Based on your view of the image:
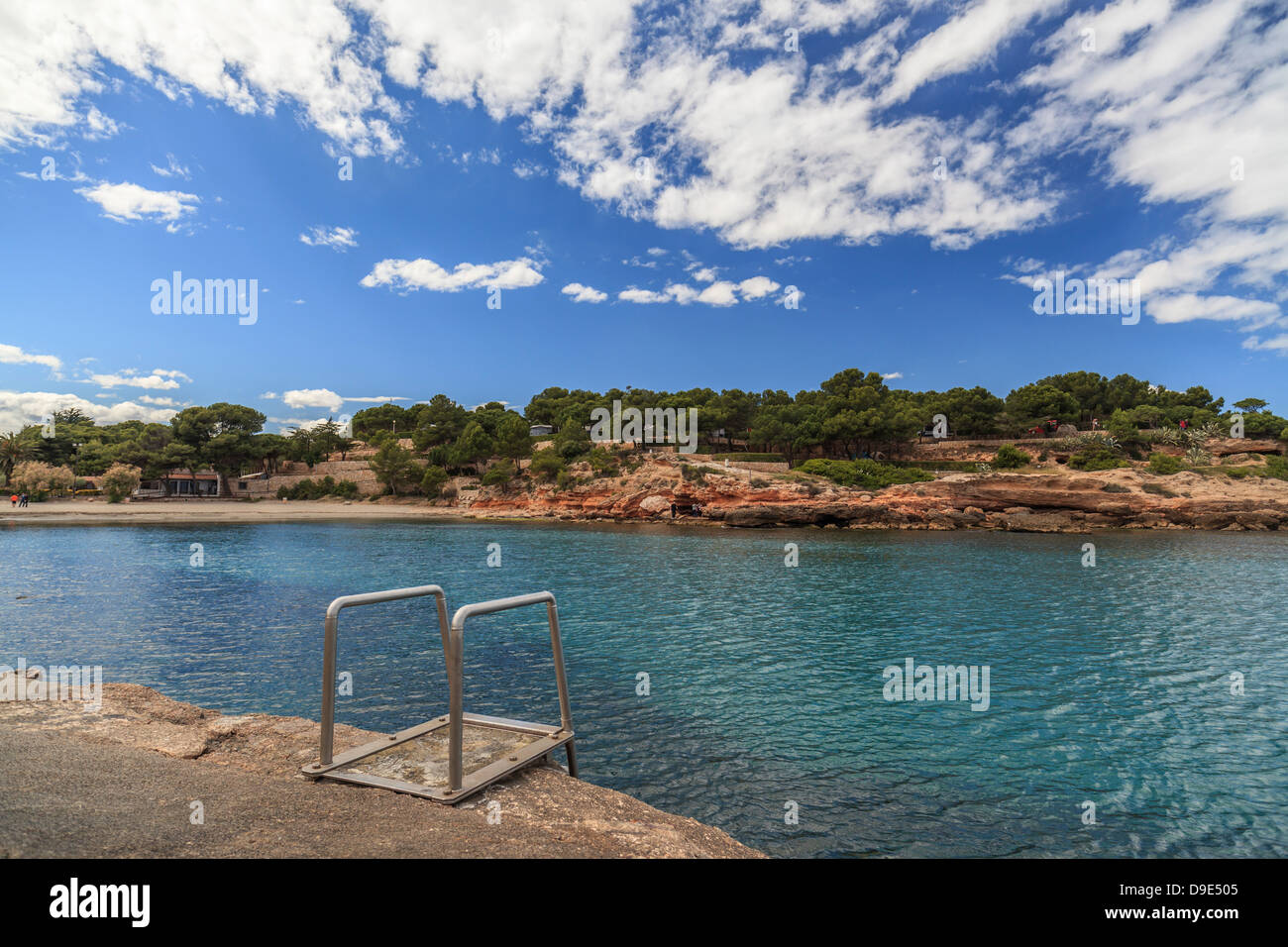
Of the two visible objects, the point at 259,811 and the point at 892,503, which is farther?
the point at 892,503

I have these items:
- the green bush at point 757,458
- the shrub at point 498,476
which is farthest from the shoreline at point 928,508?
the green bush at point 757,458

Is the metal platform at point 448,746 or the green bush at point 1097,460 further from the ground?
the green bush at point 1097,460

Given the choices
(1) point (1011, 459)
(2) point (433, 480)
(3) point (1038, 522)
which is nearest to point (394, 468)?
(2) point (433, 480)

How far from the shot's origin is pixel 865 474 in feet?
231

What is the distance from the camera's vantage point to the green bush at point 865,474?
68.4 meters

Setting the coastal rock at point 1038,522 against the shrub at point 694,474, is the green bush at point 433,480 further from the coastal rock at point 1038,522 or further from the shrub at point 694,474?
the coastal rock at point 1038,522

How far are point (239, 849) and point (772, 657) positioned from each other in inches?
550

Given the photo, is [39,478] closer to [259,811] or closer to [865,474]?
[259,811]

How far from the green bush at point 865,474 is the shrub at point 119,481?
80.6 meters

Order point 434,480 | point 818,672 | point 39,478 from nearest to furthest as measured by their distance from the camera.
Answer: point 818,672 < point 39,478 < point 434,480

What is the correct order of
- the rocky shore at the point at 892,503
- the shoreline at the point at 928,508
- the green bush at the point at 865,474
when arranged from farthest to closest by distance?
the green bush at the point at 865,474, the rocky shore at the point at 892,503, the shoreline at the point at 928,508

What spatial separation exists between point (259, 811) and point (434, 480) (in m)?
82.2
